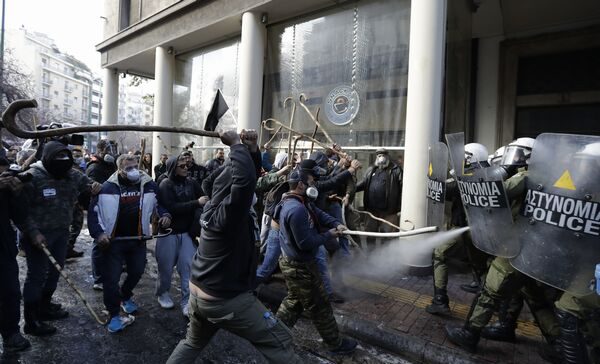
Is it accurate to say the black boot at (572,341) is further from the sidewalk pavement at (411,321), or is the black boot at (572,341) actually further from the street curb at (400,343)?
the street curb at (400,343)

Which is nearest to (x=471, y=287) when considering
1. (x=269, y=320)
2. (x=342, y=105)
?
(x=269, y=320)

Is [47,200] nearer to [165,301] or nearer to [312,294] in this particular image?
[165,301]

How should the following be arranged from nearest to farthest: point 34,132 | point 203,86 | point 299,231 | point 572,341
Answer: point 34,132 < point 572,341 < point 299,231 < point 203,86

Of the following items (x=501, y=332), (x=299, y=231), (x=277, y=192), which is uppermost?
(x=277, y=192)

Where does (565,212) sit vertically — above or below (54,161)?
below

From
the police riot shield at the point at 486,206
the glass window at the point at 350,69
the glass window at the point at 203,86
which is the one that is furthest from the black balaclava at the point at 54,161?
the glass window at the point at 203,86

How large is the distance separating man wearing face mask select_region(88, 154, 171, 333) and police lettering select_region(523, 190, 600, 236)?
3.53m

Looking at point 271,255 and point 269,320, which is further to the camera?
point 271,255

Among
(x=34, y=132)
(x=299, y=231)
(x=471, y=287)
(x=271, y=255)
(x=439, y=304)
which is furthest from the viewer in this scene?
(x=471, y=287)

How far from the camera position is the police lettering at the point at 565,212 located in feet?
7.84

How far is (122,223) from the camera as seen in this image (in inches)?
160

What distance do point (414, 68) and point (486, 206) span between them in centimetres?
327

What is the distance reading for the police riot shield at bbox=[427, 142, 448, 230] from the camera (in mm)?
3750

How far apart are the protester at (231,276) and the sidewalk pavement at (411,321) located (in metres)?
1.60
